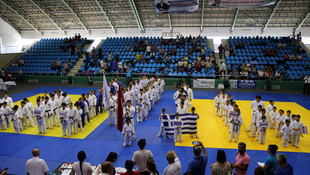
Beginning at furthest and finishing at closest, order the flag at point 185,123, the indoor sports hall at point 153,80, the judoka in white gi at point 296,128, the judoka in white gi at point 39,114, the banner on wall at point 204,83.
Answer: the banner on wall at point 204,83, the judoka in white gi at point 39,114, the flag at point 185,123, the indoor sports hall at point 153,80, the judoka in white gi at point 296,128

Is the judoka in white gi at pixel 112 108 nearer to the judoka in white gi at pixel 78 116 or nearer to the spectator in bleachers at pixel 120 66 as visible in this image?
the judoka in white gi at pixel 78 116

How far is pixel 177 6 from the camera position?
1912 centimetres

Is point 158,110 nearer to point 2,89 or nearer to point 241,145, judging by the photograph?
point 241,145

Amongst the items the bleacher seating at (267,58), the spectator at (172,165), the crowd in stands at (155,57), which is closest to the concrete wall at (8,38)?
the crowd in stands at (155,57)

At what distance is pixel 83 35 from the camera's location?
29.8 metres

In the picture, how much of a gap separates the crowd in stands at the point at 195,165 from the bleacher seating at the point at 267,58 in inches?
659

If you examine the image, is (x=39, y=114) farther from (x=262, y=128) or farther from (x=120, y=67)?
(x=120, y=67)

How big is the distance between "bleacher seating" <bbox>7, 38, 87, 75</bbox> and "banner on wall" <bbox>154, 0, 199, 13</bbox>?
13939 millimetres

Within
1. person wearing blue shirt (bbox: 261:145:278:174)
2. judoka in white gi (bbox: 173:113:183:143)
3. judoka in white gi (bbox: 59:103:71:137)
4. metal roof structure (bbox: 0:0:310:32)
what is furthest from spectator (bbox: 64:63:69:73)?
person wearing blue shirt (bbox: 261:145:278:174)

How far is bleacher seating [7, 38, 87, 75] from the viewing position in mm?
24869

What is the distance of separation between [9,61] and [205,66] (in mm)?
27832

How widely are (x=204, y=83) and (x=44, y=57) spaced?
2207 centimetres

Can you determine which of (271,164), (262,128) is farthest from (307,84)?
(271,164)

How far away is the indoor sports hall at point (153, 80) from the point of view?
27.4 ft
